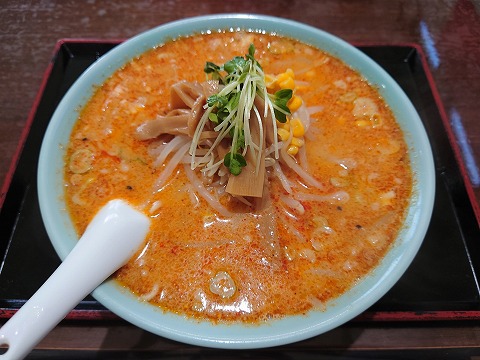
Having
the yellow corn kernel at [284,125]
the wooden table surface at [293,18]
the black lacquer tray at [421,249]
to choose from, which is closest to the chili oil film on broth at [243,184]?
the yellow corn kernel at [284,125]

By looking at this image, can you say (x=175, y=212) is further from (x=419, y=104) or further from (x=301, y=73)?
(x=419, y=104)

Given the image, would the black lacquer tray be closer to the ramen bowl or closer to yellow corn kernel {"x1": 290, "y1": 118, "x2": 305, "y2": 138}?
the ramen bowl

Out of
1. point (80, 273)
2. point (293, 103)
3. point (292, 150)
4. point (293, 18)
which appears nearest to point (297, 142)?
point (292, 150)

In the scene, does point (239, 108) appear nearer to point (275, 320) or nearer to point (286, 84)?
point (286, 84)

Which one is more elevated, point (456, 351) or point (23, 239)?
point (23, 239)

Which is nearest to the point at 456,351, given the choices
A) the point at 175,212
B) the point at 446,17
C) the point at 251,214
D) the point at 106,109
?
the point at 251,214
